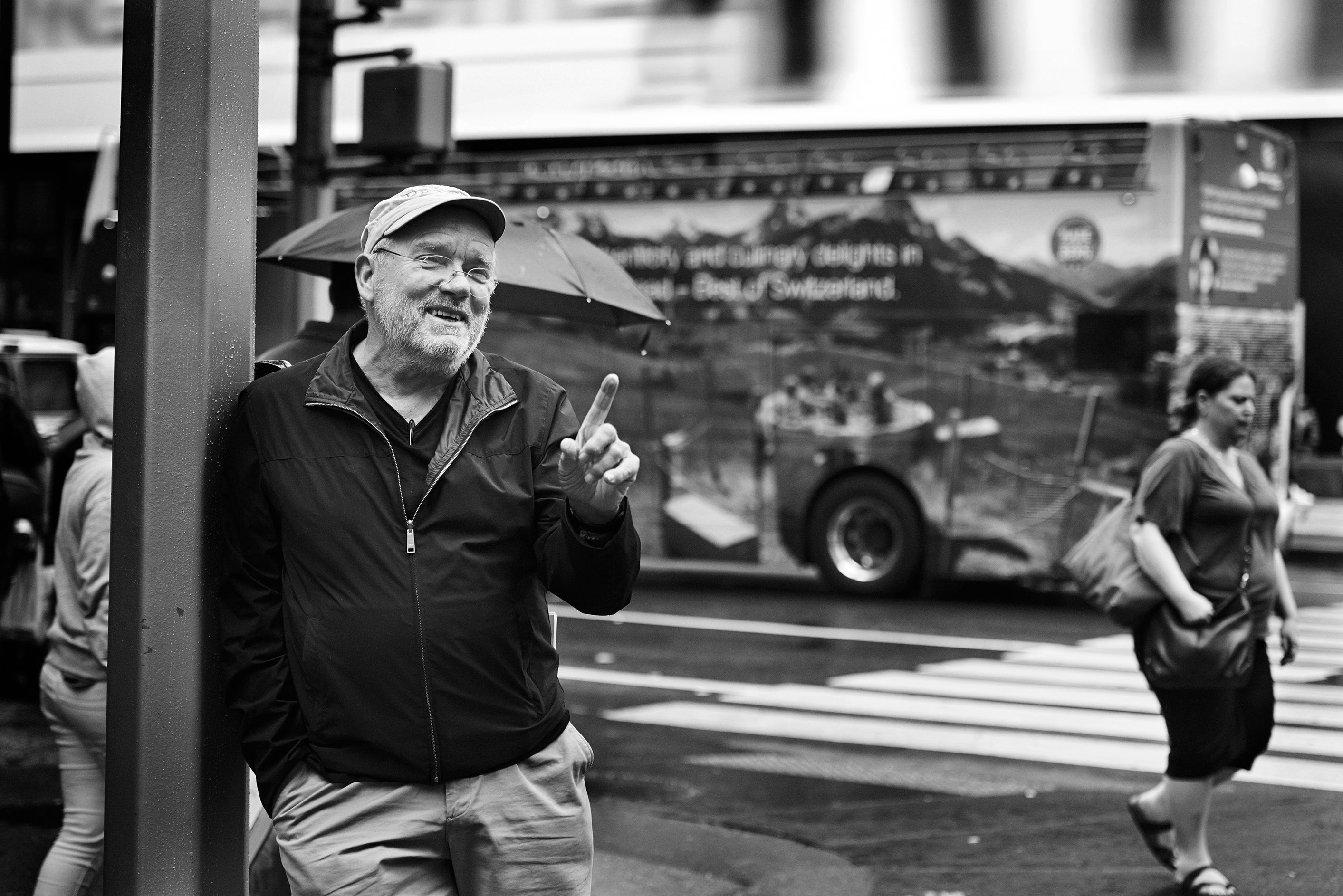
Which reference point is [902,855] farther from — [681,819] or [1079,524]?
[1079,524]

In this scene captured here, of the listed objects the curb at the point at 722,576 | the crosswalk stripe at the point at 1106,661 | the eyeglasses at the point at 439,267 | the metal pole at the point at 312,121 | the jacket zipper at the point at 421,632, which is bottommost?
the curb at the point at 722,576

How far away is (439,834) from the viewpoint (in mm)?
2789

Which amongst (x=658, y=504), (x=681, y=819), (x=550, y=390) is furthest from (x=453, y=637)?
(x=658, y=504)

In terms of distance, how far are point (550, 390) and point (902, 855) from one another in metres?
3.73

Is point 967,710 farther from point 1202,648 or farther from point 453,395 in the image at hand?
point 453,395

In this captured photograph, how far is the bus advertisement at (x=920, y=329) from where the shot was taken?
41.5 feet

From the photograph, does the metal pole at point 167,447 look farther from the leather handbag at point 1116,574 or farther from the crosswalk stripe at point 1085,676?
the crosswalk stripe at point 1085,676

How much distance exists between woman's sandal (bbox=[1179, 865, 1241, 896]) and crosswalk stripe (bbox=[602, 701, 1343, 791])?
1.96 metres

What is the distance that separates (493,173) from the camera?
15.2m

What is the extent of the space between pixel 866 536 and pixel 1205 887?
8.42 meters

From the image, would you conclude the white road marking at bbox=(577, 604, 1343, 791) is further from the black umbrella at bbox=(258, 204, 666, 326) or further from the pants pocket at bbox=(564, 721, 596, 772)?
the pants pocket at bbox=(564, 721, 596, 772)

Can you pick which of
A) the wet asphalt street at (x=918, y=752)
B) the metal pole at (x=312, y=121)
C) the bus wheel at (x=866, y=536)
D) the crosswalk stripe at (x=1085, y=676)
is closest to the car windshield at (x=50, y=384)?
the metal pole at (x=312, y=121)

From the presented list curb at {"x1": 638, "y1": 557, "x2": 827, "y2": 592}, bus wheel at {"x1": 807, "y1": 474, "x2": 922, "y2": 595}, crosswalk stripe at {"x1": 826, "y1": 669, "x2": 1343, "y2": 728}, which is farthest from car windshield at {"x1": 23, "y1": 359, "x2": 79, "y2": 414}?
bus wheel at {"x1": 807, "y1": 474, "x2": 922, "y2": 595}

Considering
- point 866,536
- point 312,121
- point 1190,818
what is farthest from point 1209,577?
point 866,536
